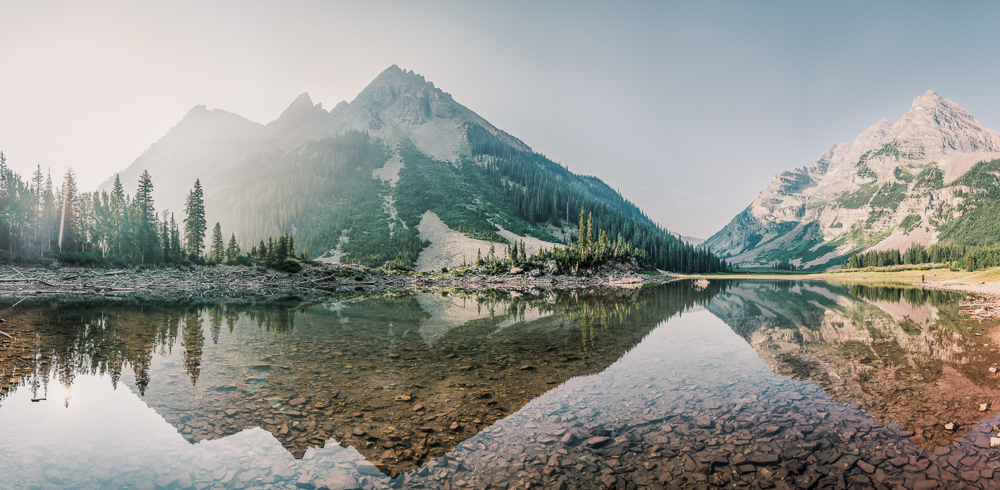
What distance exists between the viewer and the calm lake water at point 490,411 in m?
7.46

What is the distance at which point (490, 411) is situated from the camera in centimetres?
1077

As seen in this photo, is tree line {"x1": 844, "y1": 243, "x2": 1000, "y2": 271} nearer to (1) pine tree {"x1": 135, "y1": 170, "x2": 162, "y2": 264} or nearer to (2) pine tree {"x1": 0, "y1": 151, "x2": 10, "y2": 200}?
(1) pine tree {"x1": 135, "y1": 170, "x2": 162, "y2": 264}

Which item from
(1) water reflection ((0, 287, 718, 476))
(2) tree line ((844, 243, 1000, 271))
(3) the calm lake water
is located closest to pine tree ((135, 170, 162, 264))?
(1) water reflection ((0, 287, 718, 476))

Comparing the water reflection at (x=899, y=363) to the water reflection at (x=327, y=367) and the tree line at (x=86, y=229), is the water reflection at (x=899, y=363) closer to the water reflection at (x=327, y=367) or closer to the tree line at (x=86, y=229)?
the water reflection at (x=327, y=367)

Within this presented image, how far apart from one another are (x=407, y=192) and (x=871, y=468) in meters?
181

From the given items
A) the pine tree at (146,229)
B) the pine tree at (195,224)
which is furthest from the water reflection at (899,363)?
the pine tree at (195,224)

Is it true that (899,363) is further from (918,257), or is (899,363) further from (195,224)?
(918,257)

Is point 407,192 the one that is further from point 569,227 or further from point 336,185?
point 569,227

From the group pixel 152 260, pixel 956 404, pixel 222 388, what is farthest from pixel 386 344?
pixel 152 260

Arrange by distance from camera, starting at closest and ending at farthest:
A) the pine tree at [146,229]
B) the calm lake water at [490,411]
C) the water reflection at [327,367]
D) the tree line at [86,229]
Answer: the calm lake water at [490,411] → the water reflection at [327,367] → the tree line at [86,229] → the pine tree at [146,229]

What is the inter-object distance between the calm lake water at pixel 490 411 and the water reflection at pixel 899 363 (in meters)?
0.11

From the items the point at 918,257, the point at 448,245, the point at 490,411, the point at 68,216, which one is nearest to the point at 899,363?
the point at 490,411

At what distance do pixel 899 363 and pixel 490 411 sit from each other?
56.1 ft

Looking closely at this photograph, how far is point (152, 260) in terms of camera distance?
263ft
